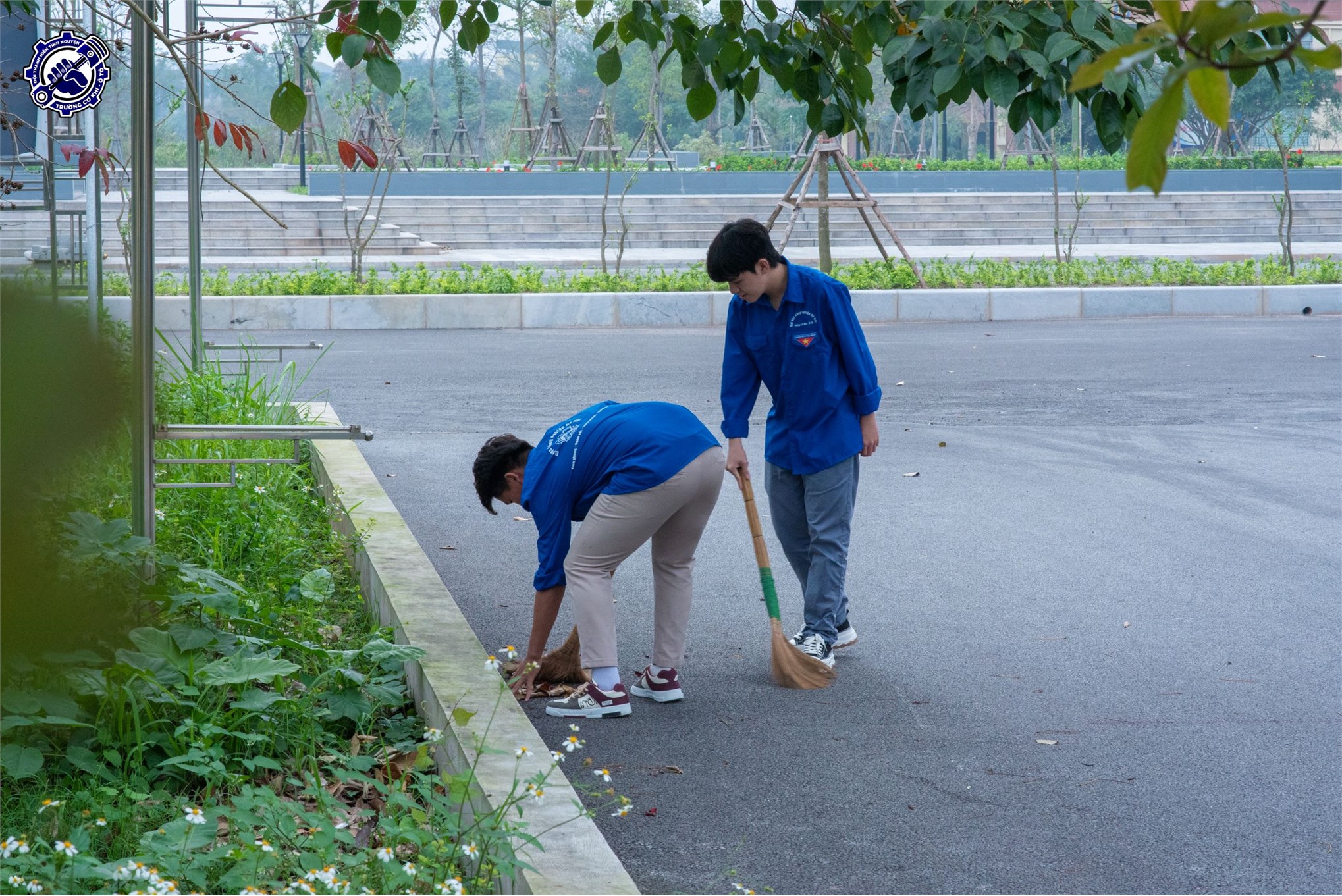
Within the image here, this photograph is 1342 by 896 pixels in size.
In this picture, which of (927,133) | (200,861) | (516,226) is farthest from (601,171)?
(927,133)

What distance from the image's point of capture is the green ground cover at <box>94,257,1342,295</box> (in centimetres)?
1525

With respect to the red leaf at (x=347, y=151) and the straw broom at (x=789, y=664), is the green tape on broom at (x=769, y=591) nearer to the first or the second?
the straw broom at (x=789, y=664)

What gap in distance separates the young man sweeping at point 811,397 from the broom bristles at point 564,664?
2.55ft

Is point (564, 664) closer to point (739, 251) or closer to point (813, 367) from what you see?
point (813, 367)

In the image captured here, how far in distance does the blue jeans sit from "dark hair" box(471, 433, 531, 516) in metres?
1.05

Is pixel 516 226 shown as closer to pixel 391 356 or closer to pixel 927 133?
pixel 391 356

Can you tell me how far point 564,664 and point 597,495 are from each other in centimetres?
66

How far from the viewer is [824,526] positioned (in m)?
4.54

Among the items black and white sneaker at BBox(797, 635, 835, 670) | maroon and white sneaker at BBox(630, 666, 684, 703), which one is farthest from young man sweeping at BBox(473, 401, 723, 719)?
black and white sneaker at BBox(797, 635, 835, 670)

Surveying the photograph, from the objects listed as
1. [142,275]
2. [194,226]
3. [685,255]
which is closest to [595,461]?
[142,275]

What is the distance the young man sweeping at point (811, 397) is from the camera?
4469 millimetres

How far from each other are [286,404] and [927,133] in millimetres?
57592

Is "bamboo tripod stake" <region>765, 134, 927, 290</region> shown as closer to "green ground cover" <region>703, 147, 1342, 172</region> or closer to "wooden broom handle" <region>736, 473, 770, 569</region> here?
"wooden broom handle" <region>736, 473, 770, 569</region>

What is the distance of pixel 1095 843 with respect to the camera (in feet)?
10.7
